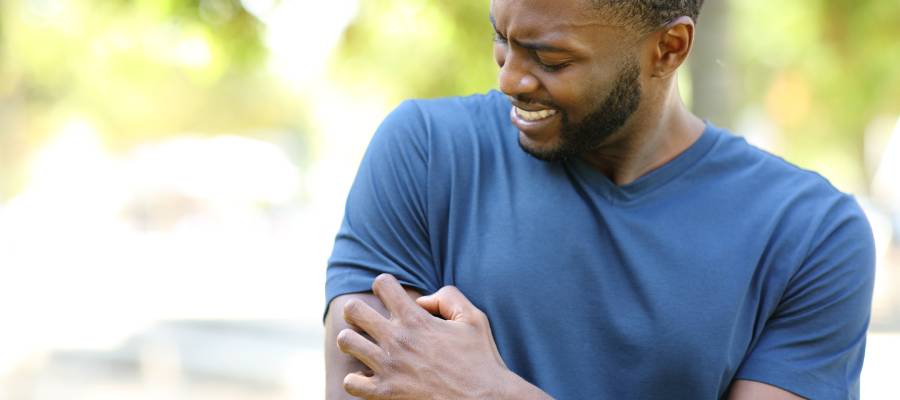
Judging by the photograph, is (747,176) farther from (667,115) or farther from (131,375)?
(131,375)

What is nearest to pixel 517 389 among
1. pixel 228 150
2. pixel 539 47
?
pixel 539 47

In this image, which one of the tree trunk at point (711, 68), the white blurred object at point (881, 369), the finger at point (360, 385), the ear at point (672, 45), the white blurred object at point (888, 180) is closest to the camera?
the finger at point (360, 385)

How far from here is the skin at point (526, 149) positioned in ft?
6.99

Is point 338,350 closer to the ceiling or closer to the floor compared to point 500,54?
closer to the floor

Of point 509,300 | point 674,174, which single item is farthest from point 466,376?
point 674,174

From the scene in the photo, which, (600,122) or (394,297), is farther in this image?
(600,122)

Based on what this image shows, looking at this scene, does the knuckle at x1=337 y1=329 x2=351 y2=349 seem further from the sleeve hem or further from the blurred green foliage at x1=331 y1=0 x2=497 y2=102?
the blurred green foliage at x1=331 y1=0 x2=497 y2=102

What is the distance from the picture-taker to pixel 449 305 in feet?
7.23

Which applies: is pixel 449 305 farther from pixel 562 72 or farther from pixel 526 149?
pixel 562 72

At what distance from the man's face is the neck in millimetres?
60

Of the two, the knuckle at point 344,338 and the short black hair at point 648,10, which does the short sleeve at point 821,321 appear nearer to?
the short black hair at point 648,10

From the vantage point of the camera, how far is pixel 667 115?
2.50m

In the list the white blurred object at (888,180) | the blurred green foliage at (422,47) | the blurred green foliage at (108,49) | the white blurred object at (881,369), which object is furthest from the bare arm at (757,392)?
the white blurred object at (888,180)

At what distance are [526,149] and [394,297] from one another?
1.29ft
